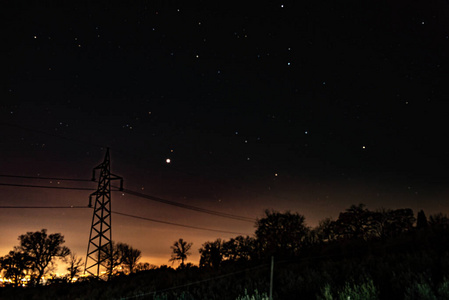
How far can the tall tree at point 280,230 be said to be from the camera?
5447cm

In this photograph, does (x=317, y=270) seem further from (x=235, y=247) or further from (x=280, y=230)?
(x=235, y=247)

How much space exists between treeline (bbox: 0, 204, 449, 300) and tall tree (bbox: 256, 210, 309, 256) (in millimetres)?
160

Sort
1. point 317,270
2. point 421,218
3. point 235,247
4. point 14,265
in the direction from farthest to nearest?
point 235,247 < point 14,265 < point 421,218 < point 317,270

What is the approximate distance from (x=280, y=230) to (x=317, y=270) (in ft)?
146

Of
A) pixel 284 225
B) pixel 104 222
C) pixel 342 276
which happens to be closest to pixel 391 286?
pixel 342 276

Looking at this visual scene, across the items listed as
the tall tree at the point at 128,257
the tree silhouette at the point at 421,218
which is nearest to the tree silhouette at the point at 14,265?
the tall tree at the point at 128,257

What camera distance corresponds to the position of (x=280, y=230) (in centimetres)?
5578

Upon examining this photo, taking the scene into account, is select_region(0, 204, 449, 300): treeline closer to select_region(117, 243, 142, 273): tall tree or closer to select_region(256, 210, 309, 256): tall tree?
select_region(256, 210, 309, 256): tall tree

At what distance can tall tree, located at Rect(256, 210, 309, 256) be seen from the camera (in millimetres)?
54469

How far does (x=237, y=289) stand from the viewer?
12.7 meters

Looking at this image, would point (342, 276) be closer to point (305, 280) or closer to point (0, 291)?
point (305, 280)

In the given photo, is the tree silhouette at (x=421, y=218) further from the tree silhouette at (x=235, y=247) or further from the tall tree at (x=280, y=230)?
the tree silhouette at (x=235, y=247)

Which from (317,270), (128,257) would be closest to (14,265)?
(128,257)

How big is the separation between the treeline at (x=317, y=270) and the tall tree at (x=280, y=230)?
0.52 feet
